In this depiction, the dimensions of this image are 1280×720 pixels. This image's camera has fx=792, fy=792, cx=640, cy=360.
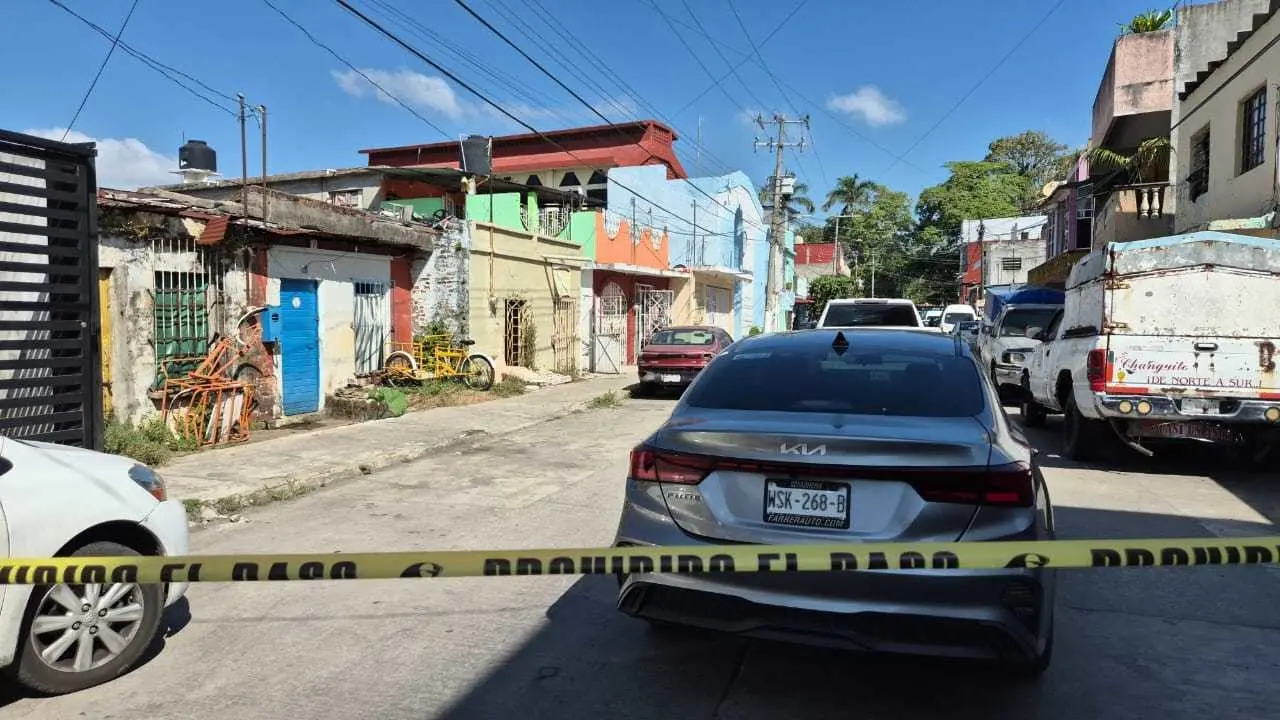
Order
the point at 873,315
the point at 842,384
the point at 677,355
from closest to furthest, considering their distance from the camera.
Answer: the point at 842,384 → the point at 873,315 → the point at 677,355

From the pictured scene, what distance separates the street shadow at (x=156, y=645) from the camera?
334 cm

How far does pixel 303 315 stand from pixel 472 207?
7137 millimetres

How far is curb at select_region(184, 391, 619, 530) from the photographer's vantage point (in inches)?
268

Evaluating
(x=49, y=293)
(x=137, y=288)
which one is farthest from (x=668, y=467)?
(x=137, y=288)

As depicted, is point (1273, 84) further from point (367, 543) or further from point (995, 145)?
point (995, 145)

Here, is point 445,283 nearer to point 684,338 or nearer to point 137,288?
point 684,338

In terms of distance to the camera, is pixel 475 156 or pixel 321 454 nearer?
pixel 321 454

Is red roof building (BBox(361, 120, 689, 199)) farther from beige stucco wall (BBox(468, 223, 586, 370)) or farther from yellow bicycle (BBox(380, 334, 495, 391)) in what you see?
yellow bicycle (BBox(380, 334, 495, 391))

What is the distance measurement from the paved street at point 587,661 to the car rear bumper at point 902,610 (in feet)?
1.54

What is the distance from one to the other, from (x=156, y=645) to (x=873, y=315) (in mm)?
13012

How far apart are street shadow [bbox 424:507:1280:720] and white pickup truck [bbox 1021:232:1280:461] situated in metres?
3.69

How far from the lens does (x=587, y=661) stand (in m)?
3.65

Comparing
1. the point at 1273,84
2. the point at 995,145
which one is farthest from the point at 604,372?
the point at 995,145

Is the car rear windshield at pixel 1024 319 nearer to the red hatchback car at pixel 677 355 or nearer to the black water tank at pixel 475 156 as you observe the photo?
the red hatchback car at pixel 677 355
